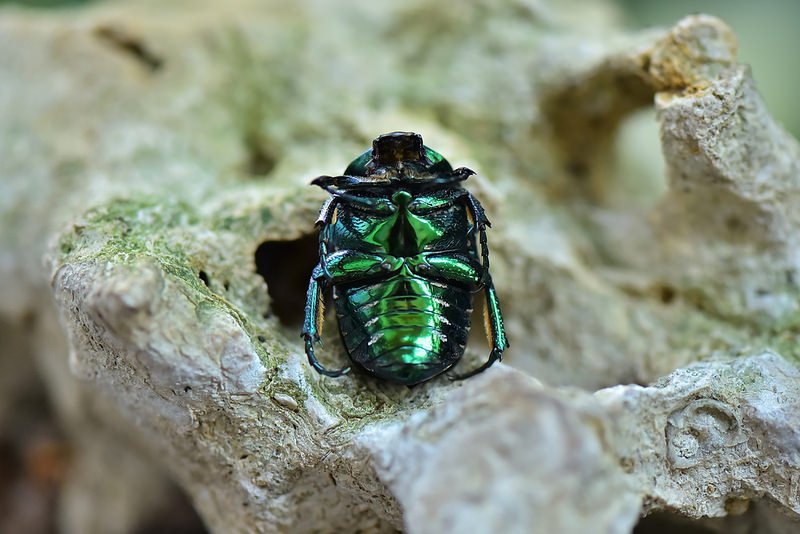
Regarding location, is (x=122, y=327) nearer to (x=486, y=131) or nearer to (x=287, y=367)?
(x=287, y=367)

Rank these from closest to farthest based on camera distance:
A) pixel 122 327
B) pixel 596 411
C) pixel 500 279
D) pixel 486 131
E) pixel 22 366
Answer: pixel 596 411 < pixel 122 327 < pixel 500 279 < pixel 486 131 < pixel 22 366

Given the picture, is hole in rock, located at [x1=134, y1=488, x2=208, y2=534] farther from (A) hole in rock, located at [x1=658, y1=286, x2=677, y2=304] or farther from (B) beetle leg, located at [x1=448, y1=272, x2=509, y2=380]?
(A) hole in rock, located at [x1=658, y1=286, x2=677, y2=304]

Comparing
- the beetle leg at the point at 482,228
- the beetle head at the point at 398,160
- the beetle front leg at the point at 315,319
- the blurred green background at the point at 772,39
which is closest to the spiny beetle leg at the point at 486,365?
the beetle leg at the point at 482,228

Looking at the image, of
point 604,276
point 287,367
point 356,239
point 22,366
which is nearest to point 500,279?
point 604,276

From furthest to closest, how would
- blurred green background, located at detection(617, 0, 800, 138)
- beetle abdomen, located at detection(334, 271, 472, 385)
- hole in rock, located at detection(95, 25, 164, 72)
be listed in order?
1. blurred green background, located at detection(617, 0, 800, 138)
2. hole in rock, located at detection(95, 25, 164, 72)
3. beetle abdomen, located at detection(334, 271, 472, 385)

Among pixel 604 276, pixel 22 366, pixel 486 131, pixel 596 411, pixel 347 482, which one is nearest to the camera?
pixel 596 411

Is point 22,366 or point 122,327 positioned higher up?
point 122,327

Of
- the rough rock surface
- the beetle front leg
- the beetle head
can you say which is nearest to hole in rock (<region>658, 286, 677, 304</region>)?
the rough rock surface

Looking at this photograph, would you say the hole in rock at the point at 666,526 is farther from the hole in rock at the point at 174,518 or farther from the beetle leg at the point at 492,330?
the hole in rock at the point at 174,518

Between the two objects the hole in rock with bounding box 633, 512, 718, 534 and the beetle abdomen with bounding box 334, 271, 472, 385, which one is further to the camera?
the hole in rock with bounding box 633, 512, 718, 534

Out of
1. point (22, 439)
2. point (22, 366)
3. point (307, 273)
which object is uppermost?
point (307, 273)
